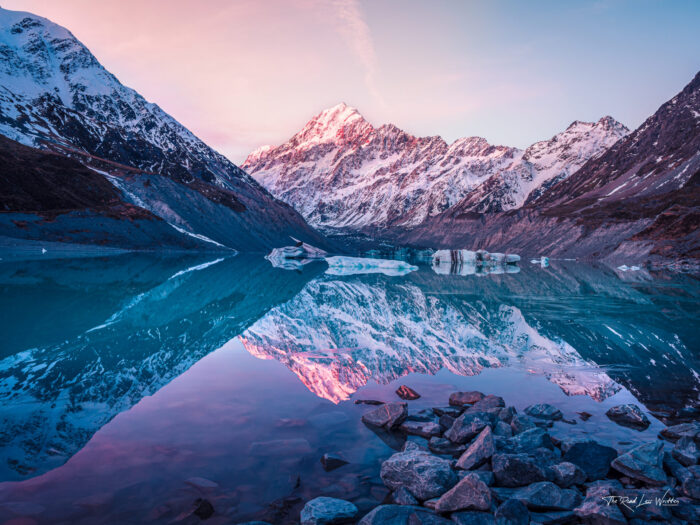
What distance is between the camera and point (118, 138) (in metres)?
154

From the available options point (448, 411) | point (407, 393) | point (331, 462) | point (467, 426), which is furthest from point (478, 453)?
point (407, 393)

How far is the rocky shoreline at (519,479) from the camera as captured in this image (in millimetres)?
6332

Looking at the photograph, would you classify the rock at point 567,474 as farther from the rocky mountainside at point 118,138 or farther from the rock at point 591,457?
the rocky mountainside at point 118,138

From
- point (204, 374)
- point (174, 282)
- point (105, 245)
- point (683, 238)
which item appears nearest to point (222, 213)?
point (105, 245)

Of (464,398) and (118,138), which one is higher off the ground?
(118,138)

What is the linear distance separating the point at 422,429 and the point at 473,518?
3.46 meters

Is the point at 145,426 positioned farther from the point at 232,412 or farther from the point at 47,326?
the point at 47,326

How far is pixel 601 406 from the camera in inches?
459

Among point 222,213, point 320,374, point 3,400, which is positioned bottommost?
point 3,400

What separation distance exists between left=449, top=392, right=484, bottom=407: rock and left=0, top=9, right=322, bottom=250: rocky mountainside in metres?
104

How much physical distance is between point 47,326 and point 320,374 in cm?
1326

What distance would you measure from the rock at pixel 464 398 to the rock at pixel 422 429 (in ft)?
6.14

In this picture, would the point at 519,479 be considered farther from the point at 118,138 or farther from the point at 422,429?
the point at 118,138

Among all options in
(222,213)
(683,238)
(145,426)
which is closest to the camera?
(145,426)
